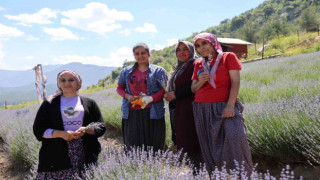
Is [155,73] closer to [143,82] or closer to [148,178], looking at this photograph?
[143,82]

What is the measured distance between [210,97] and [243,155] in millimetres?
536

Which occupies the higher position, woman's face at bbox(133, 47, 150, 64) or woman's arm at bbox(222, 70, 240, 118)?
woman's face at bbox(133, 47, 150, 64)

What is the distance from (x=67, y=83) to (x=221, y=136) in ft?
4.94

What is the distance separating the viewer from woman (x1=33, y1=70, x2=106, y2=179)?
200cm

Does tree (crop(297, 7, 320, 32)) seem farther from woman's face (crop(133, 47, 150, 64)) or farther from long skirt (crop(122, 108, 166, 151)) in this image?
long skirt (crop(122, 108, 166, 151))

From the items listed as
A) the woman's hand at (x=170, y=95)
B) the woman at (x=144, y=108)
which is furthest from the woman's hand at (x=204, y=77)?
the woman at (x=144, y=108)

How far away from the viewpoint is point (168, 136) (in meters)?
3.45

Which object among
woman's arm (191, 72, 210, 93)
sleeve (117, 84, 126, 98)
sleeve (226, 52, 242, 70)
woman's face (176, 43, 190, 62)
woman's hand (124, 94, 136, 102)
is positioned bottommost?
woman's hand (124, 94, 136, 102)

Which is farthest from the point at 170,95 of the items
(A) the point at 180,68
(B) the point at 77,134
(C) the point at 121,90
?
(B) the point at 77,134

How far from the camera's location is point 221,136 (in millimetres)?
1851

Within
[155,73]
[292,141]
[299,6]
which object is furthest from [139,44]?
[299,6]

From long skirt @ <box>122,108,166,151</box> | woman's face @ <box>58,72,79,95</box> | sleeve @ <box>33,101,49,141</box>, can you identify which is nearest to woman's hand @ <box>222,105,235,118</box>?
long skirt @ <box>122,108,166,151</box>

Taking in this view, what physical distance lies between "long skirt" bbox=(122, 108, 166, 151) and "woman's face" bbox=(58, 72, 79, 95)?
726mm

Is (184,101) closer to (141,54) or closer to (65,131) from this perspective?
(141,54)
